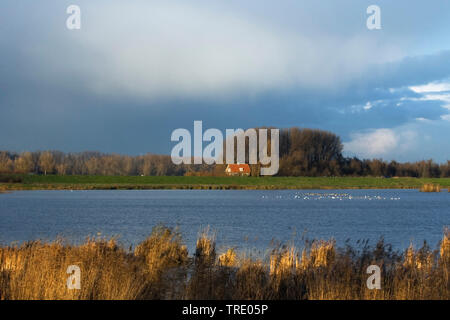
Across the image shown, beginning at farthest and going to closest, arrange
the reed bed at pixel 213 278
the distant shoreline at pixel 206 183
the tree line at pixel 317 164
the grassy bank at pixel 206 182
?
the tree line at pixel 317 164 → the grassy bank at pixel 206 182 → the distant shoreline at pixel 206 183 → the reed bed at pixel 213 278

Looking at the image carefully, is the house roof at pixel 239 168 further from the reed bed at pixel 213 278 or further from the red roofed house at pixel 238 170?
the reed bed at pixel 213 278

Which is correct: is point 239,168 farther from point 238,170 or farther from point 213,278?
point 213,278

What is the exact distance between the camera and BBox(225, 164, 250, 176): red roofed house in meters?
111

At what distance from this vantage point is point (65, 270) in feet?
32.1

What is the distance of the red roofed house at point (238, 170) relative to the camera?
11084 centimetres

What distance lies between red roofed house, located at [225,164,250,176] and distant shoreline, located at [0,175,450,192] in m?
9.16

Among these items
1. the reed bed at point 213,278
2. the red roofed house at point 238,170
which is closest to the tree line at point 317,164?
the red roofed house at point 238,170

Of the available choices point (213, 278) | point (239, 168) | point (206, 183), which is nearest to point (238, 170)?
point (239, 168)

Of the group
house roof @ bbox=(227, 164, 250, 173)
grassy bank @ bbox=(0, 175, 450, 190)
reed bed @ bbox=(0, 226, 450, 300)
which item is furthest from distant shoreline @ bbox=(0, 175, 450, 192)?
reed bed @ bbox=(0, 226, 450, 300)

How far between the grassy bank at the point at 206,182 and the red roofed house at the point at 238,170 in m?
9.25
